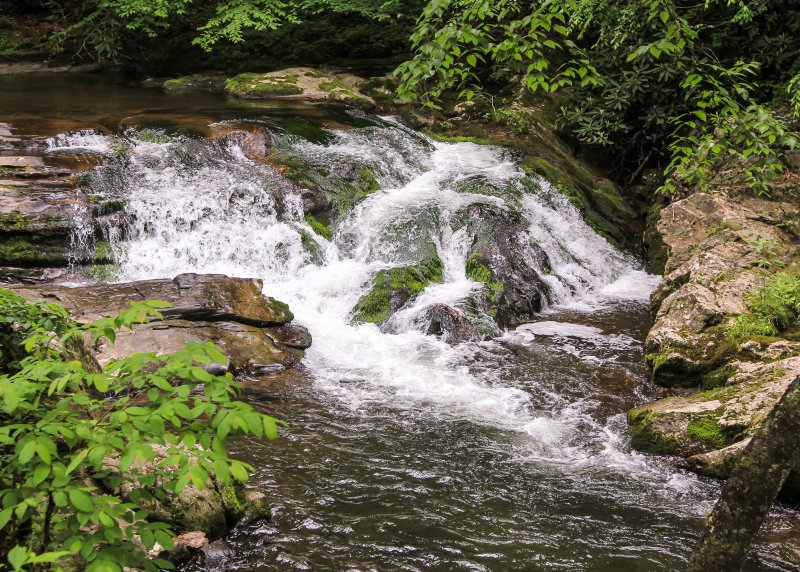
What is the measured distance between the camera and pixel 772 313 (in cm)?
625

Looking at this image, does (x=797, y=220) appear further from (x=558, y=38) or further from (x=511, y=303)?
(x=558, y=38)

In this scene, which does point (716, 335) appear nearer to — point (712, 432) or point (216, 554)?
point (712, 432)

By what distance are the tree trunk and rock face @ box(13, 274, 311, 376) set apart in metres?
5.39

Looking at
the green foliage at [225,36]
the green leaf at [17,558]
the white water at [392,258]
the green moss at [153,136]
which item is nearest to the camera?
the green leaf at [17,558]

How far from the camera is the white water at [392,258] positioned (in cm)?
601

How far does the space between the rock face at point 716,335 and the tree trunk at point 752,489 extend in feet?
8.25

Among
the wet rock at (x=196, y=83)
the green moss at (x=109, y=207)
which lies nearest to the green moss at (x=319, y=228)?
the green moss at (x=109, y=207)

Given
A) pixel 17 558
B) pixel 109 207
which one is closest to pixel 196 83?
pixel 109 207

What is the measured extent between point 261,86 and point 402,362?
11.3 meters

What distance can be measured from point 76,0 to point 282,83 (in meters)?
9.55

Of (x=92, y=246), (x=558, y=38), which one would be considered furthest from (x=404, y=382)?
(x=558, y=38)

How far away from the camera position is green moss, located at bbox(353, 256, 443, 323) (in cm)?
839

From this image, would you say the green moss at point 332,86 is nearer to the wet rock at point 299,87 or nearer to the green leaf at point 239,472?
the wet rock at point 299,87

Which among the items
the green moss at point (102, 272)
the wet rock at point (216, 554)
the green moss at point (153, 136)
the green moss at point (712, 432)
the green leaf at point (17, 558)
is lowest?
the wet rock at point (216, 554)
